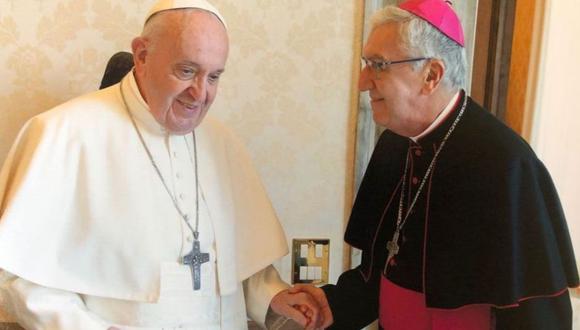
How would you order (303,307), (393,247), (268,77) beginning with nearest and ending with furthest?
(393,247)
(303,307)
(268,77)

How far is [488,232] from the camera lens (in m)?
1.47

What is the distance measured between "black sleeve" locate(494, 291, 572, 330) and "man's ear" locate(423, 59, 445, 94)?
0.64 m

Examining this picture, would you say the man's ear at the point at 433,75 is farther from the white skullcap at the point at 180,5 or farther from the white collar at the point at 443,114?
the white skullcap at the point at 180,5

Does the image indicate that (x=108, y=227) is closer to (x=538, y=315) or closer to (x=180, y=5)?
(x=180, y=5)

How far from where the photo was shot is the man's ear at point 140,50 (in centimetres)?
153

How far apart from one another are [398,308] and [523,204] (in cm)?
49

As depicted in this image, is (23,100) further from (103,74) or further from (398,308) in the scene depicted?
(398,308)

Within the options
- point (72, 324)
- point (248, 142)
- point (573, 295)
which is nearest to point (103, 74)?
point (248, 142)

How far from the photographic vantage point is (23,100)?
86.0 inches

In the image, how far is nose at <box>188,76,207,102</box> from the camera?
4.92 ft

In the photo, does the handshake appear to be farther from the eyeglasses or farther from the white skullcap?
the white skullcap

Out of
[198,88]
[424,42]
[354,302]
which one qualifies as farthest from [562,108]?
[198,88]

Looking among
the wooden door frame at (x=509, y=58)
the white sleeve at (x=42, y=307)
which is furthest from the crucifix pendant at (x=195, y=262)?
the wooden door frame at (x=509, y=58)

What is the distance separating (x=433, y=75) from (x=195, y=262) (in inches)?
34.3
